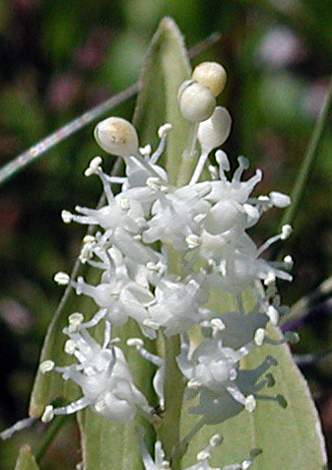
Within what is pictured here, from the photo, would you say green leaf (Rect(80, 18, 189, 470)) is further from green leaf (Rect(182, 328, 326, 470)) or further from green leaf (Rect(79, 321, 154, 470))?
green leaf (Rect(182, 328, 326, 470))

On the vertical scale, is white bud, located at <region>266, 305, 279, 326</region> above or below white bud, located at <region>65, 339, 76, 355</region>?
below

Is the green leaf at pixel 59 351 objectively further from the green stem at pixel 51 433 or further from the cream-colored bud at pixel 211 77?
the cream-colored bud at pixel 211 77

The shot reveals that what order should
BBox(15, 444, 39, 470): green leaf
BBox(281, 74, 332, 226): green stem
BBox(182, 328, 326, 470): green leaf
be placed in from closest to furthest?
BBox(15, 444, 39, 470): green leaf
BBox(182, 328, 326, 470): green leaf
BBox(281, 74, 332, 226): green stem

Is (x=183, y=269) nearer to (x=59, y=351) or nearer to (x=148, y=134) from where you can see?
(x=59, y=351)

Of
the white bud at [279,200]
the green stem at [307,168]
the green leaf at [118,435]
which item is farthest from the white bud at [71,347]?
the green stem at [307,168]

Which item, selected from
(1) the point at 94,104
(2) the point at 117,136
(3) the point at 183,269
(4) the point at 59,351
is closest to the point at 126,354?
(4) the point at 59,351

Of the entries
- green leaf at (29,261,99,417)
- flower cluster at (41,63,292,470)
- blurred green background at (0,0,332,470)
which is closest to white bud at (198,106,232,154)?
flower cluster at (41,63,292,470)

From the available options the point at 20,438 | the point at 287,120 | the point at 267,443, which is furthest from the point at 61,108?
the point at 267,443
